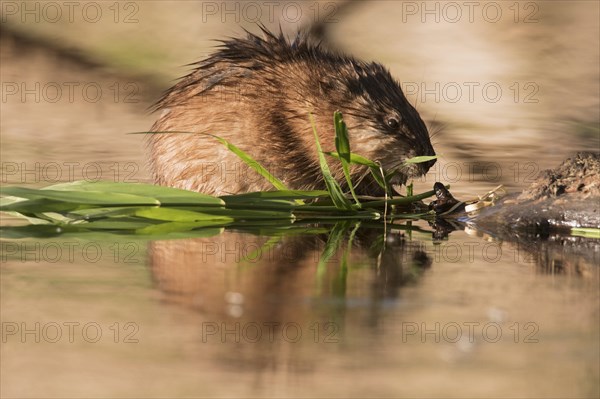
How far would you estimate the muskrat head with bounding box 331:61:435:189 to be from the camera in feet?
17.6

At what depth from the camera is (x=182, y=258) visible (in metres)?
4.09

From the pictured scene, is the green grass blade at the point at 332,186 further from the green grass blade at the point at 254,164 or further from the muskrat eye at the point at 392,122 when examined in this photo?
the muskrat eye at the point at 392,122

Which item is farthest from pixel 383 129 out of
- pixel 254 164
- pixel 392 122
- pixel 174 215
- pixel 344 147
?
pixel 174 215

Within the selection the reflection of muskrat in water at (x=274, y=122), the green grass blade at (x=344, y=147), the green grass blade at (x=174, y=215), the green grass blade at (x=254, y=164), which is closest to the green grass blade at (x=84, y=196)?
the green grass blade at (x=174, y=215)

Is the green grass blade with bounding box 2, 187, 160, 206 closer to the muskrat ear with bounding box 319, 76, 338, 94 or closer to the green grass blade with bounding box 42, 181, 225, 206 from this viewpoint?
the green grass blade with bounding box 42, 181, 225, 206

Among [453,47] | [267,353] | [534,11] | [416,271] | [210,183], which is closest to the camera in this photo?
[267,353]

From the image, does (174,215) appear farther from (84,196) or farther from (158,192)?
(84,196)

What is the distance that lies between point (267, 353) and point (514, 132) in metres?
6.09

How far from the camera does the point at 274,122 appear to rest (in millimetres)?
5324

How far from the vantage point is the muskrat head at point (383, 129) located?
536 centimetres

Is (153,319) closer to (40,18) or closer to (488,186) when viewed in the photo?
(488,186)

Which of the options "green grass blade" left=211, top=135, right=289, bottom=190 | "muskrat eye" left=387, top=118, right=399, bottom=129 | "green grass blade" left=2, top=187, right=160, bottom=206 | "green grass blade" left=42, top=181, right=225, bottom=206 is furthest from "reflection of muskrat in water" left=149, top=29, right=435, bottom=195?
"green grass blade" left=2, top=187, right=160, bottom=206

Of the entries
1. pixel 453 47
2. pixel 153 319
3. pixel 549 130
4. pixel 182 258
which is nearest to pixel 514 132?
pixel 549 130

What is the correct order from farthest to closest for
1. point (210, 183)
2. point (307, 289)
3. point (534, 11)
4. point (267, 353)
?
1. point (534, 11)
2. point (210, 183)
3. point (307, 289)
4. point (267, 353)
